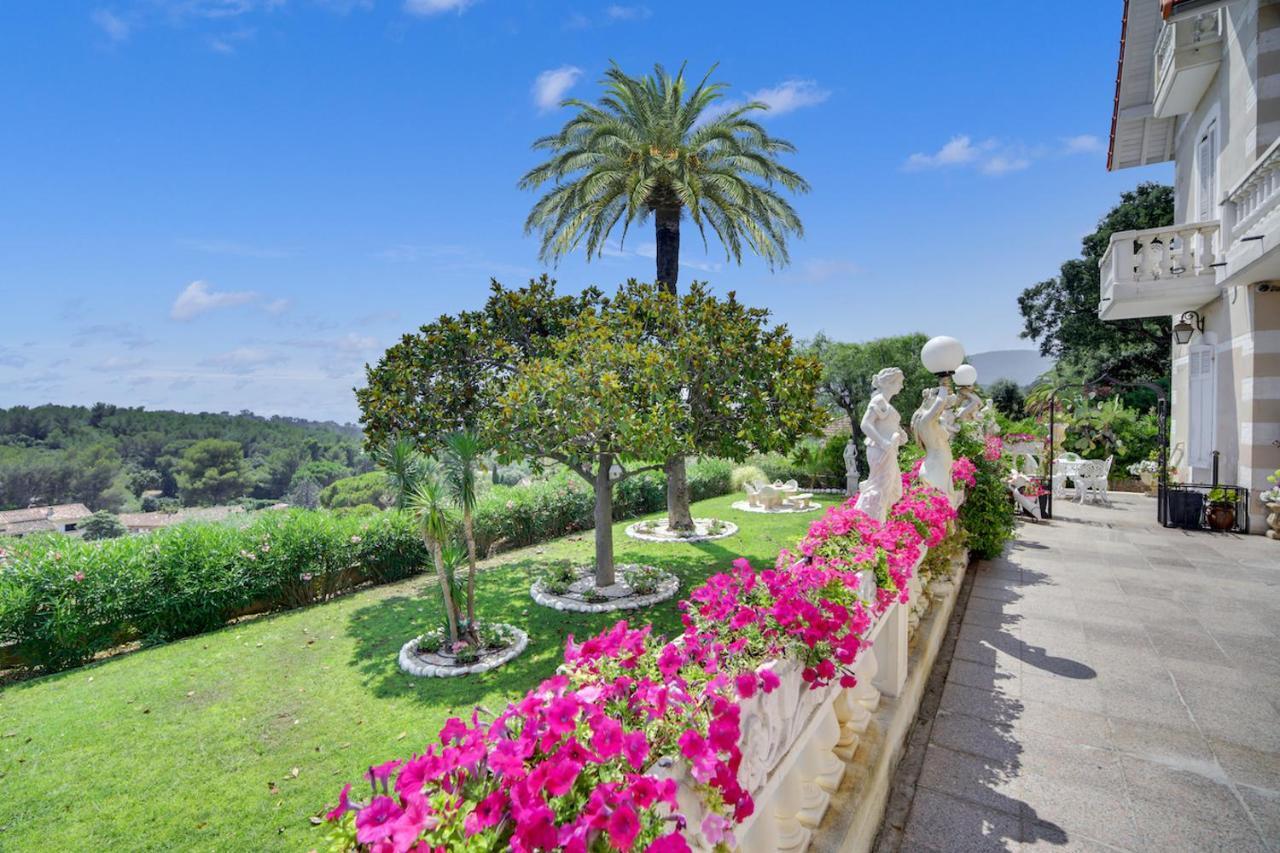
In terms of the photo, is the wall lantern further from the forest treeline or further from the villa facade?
the forest treeline

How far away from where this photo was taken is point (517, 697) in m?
6.11

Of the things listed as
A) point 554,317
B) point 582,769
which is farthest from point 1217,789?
point 554,317

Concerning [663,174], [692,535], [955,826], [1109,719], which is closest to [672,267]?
[663,174]

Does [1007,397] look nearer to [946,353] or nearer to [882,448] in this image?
[946,353]

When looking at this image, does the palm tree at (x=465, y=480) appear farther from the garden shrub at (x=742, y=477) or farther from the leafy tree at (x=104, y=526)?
the garden shrub at (x=742, y=477)

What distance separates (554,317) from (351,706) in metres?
6.47

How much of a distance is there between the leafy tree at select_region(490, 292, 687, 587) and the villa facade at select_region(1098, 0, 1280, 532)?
28.9 feet

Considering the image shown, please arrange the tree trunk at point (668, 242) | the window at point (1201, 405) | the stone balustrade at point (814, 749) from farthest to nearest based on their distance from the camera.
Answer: the tree trunk at point (668, 242)
the window at point (1201, 405)
the stone balustrade at point (814, 749)

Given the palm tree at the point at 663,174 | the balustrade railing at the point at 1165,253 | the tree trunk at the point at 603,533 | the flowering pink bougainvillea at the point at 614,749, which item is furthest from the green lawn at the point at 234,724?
the balustrade railing at the point at 1165,253

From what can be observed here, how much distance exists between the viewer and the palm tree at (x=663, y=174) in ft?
42.5

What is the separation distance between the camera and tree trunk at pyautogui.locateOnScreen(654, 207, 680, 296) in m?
13.6

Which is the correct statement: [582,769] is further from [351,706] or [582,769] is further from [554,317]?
[554,317]

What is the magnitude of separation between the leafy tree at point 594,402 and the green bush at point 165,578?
4179 mm

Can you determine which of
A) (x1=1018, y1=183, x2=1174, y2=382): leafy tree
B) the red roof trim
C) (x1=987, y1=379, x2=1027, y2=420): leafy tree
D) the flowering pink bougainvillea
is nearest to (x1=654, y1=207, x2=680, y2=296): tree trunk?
the red roof trim
